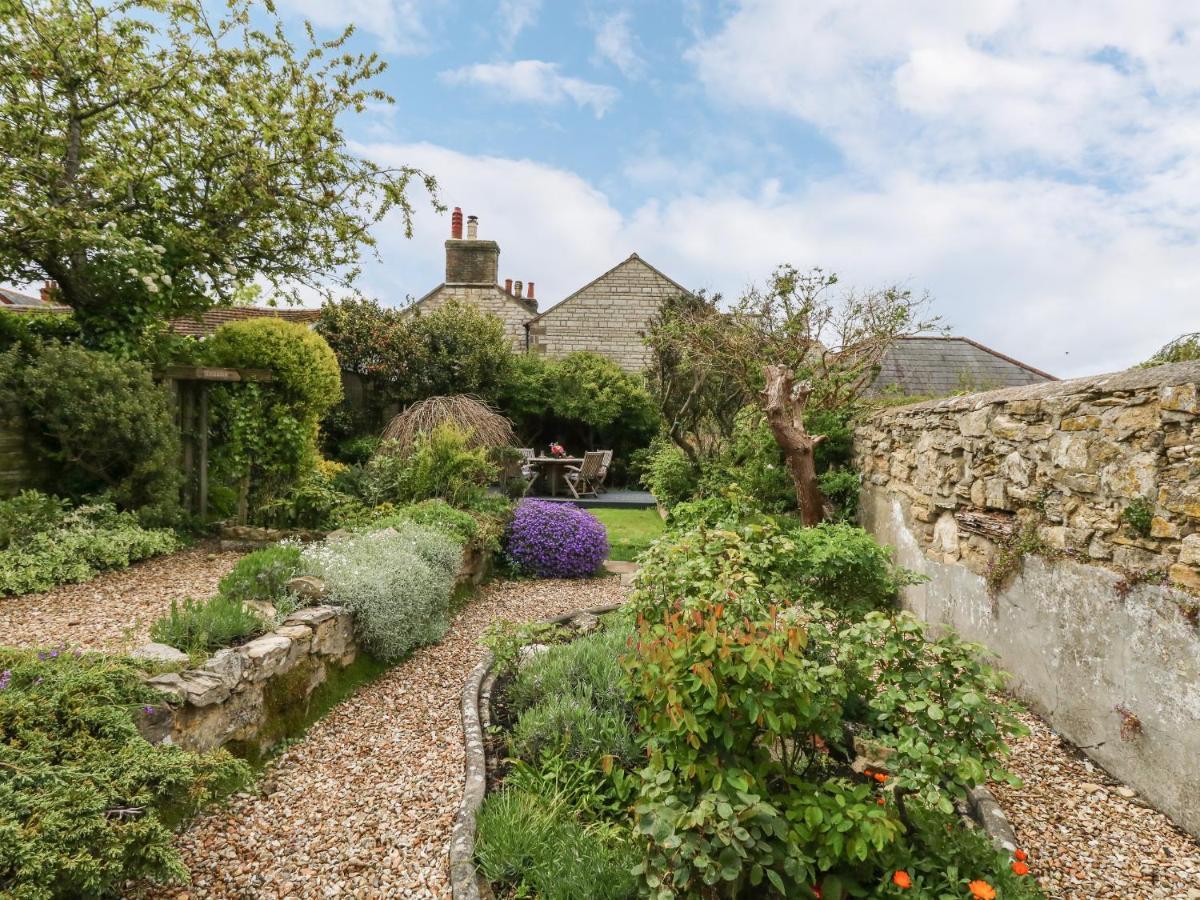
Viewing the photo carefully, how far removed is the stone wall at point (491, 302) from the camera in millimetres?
17969

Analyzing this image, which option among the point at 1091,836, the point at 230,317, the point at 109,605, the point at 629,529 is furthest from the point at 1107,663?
the point at 230,317

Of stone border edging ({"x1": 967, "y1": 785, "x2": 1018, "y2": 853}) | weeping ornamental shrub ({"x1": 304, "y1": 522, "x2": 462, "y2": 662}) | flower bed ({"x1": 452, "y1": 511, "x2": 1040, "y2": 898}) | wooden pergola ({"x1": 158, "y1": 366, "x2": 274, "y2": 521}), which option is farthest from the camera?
wooden pergola ({"x1": 158, "y1": 366, "x2": 274, "y2": 521})

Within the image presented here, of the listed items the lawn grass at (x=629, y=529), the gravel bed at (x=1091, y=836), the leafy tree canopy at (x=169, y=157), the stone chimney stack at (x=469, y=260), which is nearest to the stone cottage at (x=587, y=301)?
the stone chimney stack at (x=469, y=260)

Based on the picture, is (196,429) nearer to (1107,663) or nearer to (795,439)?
(795,439)

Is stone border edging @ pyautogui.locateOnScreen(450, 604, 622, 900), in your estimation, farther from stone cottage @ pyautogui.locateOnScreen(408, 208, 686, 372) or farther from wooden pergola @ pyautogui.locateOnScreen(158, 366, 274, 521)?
stone cottage @ pyautogui.locateOnScreen(408, 208, 686, 372)

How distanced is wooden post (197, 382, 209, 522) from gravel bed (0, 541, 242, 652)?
1.47 metres

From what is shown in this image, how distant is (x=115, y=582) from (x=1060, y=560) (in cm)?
684

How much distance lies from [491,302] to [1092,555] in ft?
54.6

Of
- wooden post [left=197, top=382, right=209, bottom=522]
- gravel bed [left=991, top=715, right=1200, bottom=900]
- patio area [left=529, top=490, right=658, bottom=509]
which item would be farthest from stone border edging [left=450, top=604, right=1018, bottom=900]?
patio area [left=529, top=490, right=658, bottom=509]

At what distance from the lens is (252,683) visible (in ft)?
10.5

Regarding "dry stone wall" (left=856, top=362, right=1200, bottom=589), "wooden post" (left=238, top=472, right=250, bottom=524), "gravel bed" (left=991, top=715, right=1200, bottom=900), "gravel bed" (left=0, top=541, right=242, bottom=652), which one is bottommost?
"gravel bed" (left=991, top=715, right=1200, bottom=900)

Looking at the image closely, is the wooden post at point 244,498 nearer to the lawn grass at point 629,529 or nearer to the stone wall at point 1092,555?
the lawn grass at point 629,529

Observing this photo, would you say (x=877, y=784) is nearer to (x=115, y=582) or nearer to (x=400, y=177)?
(x=115, y=582)

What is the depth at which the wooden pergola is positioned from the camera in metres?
7.46
